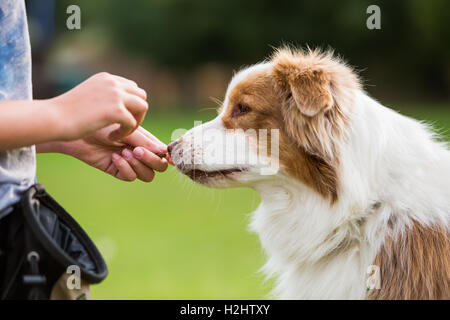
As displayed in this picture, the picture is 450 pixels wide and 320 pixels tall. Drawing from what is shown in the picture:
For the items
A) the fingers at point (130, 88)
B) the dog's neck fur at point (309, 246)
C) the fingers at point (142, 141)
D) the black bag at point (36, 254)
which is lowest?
the dog's neck fur at point (309, 246)

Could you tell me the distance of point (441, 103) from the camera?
87.6 ft

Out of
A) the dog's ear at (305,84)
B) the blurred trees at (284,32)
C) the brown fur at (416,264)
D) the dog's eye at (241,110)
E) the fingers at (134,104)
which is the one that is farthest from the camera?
the blurred trees at (284,32)

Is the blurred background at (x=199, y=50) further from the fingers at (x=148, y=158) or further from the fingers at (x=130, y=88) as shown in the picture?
the fingers at (x=130, y=88)

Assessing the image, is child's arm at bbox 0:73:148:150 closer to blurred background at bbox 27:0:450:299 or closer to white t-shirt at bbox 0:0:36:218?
white t-shirt at bbox 0:0:36:218

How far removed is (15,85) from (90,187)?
1019 cm

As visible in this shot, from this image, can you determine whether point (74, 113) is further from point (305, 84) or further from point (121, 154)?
point (305, 84)

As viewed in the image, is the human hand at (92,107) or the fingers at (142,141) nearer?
the human hand at (92,107)

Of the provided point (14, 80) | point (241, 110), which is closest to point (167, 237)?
point (241, 110)

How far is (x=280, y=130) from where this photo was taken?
3154mm

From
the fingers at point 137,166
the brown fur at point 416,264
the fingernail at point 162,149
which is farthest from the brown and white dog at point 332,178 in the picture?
the fingers at point 137,166

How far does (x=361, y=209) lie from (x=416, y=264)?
1.10 feet

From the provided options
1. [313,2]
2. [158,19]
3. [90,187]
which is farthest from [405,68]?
[90,187]

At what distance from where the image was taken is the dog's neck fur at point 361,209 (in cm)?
280

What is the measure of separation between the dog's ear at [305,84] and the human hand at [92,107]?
3.63 feet
